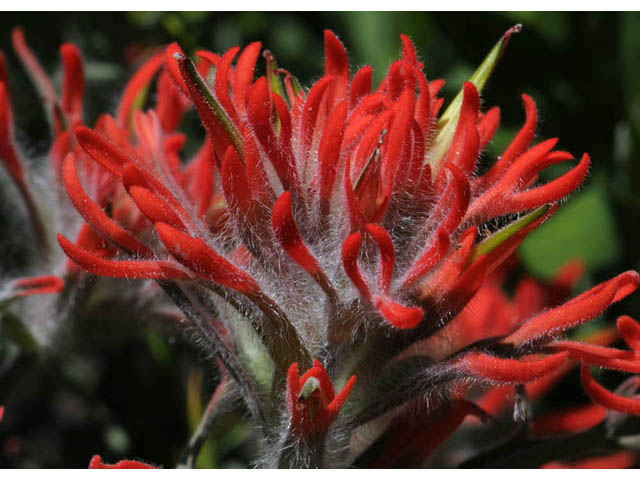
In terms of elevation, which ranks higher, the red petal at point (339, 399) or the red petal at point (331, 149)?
the red petal at point (331, 149)

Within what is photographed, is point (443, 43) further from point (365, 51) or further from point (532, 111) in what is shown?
point (532, 111)

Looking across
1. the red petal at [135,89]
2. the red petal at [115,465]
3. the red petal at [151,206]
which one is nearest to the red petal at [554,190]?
the red petal at [151,206]

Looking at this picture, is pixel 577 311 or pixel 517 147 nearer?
pixel 577 311

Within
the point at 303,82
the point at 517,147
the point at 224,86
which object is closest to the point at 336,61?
the point at 224,86

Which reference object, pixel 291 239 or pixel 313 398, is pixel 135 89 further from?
pixel 313 398

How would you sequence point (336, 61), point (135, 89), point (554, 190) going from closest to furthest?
1. point (554, 190)
2. point (336, 61)
3. point (135, 89)

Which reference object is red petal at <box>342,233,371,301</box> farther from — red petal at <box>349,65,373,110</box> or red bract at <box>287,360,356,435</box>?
red petal at <box>349,65,373,110</box>

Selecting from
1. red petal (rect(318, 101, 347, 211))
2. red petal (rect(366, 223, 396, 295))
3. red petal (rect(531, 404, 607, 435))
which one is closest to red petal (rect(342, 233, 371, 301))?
red petal (rect(366, 223, 396, 295))

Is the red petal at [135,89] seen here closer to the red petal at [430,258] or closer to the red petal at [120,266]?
the red petal at [120,266]
